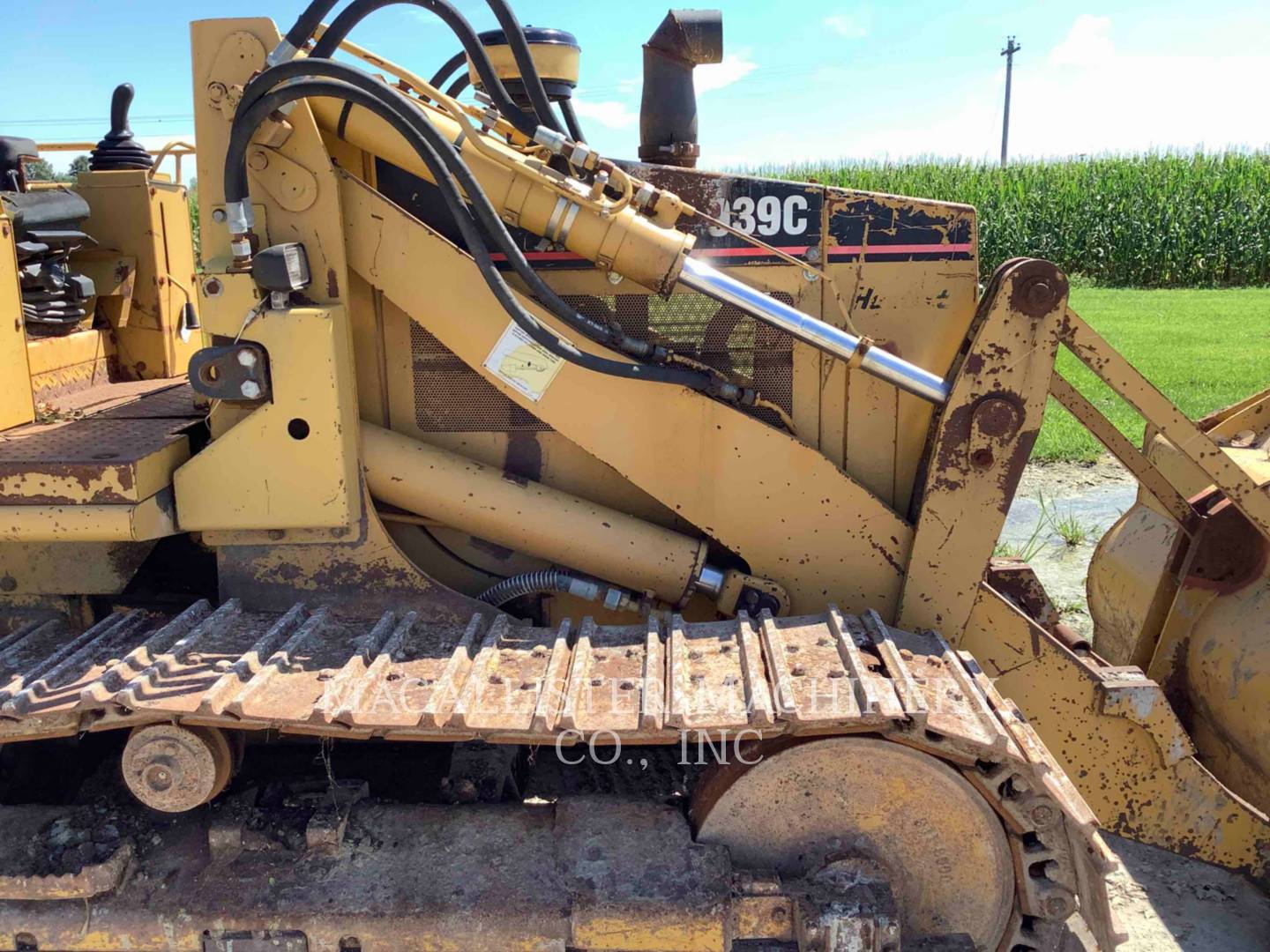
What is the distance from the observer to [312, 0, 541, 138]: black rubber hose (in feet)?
8.84

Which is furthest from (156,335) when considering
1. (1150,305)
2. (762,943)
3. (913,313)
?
(1150,305)

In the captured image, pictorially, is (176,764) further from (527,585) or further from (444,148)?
(444,148)

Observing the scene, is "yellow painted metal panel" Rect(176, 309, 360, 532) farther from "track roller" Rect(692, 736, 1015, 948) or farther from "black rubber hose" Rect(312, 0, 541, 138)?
"track roller" Rect(692, 736, 1015, 948)

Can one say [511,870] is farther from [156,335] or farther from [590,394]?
[156,335]

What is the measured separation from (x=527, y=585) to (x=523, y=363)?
662 millimetres

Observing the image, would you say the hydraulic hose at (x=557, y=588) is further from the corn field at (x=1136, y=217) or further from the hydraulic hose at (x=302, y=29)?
the corn field at (x=1136, y=217)

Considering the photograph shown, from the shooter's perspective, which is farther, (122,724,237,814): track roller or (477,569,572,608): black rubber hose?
(477,569,572,608): black rubber hose

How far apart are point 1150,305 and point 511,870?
18.0 meters

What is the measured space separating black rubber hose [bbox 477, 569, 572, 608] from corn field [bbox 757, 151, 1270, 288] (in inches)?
813

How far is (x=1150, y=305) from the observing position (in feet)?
57.4

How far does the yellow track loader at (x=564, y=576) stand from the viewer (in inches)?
94.9

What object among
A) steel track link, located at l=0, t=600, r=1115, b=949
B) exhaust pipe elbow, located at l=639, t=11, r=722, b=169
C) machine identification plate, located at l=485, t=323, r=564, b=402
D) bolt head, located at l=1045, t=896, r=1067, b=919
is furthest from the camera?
exhaust pipe elbow, located at l=639, t=11, r=722, b=169

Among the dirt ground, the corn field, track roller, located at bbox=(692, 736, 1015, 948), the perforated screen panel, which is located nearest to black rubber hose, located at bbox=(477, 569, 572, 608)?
the perforated screen panel

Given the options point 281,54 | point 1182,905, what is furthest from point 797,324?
point 1182,905
